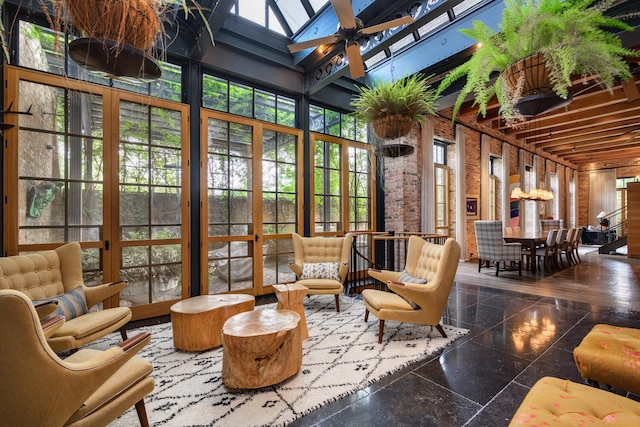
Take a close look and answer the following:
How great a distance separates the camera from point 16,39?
9.62ft

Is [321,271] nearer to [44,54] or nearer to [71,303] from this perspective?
[71,303]

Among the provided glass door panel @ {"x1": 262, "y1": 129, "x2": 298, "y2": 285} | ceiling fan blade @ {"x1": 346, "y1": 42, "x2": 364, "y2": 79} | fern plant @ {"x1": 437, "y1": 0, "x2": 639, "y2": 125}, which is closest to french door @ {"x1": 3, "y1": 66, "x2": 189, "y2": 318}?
glass door panel @ {"x1": 262, "y1": 129, "x2": 298, "y2": 285}

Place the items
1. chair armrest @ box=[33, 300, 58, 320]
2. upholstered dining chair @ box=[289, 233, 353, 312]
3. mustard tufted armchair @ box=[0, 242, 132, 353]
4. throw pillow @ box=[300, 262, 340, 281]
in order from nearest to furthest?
chair armrest @ box=[33, 300, 58, 320], mustard tufted armchair @ box=[0, 242, 132, 353], upholstered dining chair @ box=[289, 233, 353, 312], throw pillow @ box=[300, 262, 340, 281]

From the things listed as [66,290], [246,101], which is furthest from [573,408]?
[246,101]

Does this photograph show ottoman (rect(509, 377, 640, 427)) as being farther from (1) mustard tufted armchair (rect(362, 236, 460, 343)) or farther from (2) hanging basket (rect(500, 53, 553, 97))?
(2) hanging basket (rect(500, 53, 553, 97))

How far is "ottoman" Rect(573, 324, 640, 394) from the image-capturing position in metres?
1.52

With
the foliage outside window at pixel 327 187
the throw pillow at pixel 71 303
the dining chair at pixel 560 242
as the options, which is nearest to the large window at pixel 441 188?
the dining chair at pixel 560 242

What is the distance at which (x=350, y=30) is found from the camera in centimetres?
269

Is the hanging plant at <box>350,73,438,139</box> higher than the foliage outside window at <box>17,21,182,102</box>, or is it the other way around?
the foliage outside window at <box>17,21,182,102</box>

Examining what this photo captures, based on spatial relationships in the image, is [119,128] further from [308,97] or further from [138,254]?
[308,97]

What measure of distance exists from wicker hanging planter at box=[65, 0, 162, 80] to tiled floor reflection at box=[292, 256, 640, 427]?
226 cm

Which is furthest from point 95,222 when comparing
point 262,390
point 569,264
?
point 569,264

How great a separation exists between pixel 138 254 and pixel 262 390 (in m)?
2.50

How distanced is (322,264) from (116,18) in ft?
10.5
